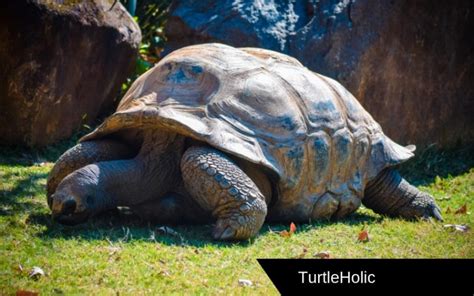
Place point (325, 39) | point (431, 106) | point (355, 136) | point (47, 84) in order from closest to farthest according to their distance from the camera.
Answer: point (355, 136) → point (47, 84) → point (325, 39) → point (431, 106)

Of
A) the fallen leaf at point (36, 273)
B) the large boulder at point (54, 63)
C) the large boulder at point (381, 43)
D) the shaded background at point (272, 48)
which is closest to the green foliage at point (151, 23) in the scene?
the shaded background at point (272, 48)

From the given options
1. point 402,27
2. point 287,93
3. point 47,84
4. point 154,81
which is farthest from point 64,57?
point 402,27

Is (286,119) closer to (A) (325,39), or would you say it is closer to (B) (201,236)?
(B) (201,236)

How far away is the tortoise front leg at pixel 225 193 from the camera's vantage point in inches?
198

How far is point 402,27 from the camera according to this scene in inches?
347

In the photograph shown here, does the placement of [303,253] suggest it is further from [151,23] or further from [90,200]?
[151,23]

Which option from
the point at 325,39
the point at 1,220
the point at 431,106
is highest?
the point at 325,39

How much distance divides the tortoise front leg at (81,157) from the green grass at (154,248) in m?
0.27

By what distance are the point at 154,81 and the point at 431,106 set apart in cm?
455

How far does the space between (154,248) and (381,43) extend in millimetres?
4813

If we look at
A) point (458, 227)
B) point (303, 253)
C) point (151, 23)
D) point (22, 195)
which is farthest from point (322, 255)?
point (151, 23)

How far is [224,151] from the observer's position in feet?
17.0

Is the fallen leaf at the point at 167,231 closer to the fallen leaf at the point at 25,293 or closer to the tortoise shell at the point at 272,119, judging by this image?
the tortoise shell at the point at 272,119

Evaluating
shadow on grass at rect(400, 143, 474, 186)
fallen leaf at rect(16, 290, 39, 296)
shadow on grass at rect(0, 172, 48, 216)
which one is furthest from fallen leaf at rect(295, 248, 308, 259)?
shadow on grass at rect(400, 143, 474, 186)
